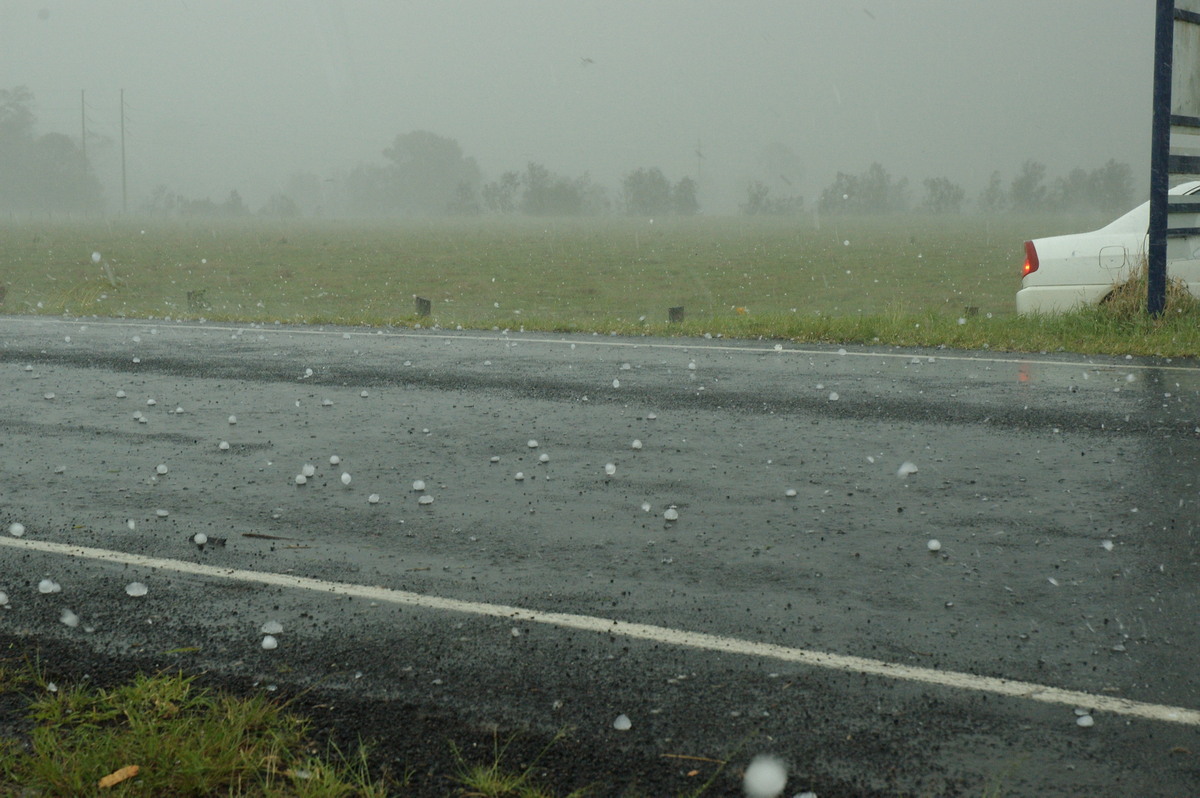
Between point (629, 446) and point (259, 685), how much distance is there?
3.62 m

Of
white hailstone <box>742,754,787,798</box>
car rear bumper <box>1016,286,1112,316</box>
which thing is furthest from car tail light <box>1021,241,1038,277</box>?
white hailstone <box>742,754,787,798</box>

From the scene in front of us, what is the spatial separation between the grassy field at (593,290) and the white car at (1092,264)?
0.40m

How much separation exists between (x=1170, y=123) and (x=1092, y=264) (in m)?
1.64

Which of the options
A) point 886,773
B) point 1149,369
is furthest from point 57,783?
point 1149,369

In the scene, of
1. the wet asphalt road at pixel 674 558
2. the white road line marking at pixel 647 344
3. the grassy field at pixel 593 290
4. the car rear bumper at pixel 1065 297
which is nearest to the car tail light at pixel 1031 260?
the car rear bumper at pixel 1065 297

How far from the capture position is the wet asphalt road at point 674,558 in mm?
3010

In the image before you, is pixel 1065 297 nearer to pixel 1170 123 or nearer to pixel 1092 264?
pixel 1092 264

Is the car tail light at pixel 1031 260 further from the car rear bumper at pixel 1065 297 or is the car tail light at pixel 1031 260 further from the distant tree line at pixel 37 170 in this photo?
the distant tree line at pixel 37 170

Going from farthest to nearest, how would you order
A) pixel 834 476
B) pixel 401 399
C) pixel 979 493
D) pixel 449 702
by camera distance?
pixel 401 399
pixel 834 476
pixel 979 493
pixel 449 702

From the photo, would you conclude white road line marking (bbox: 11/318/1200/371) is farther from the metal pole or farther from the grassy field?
the metal pole

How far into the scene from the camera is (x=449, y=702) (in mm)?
3180

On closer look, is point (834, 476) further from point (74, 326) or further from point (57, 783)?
→ point (74, 326)

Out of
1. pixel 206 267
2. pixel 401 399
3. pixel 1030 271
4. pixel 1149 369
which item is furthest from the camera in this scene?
pixel 206 267

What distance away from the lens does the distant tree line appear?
166 meters
